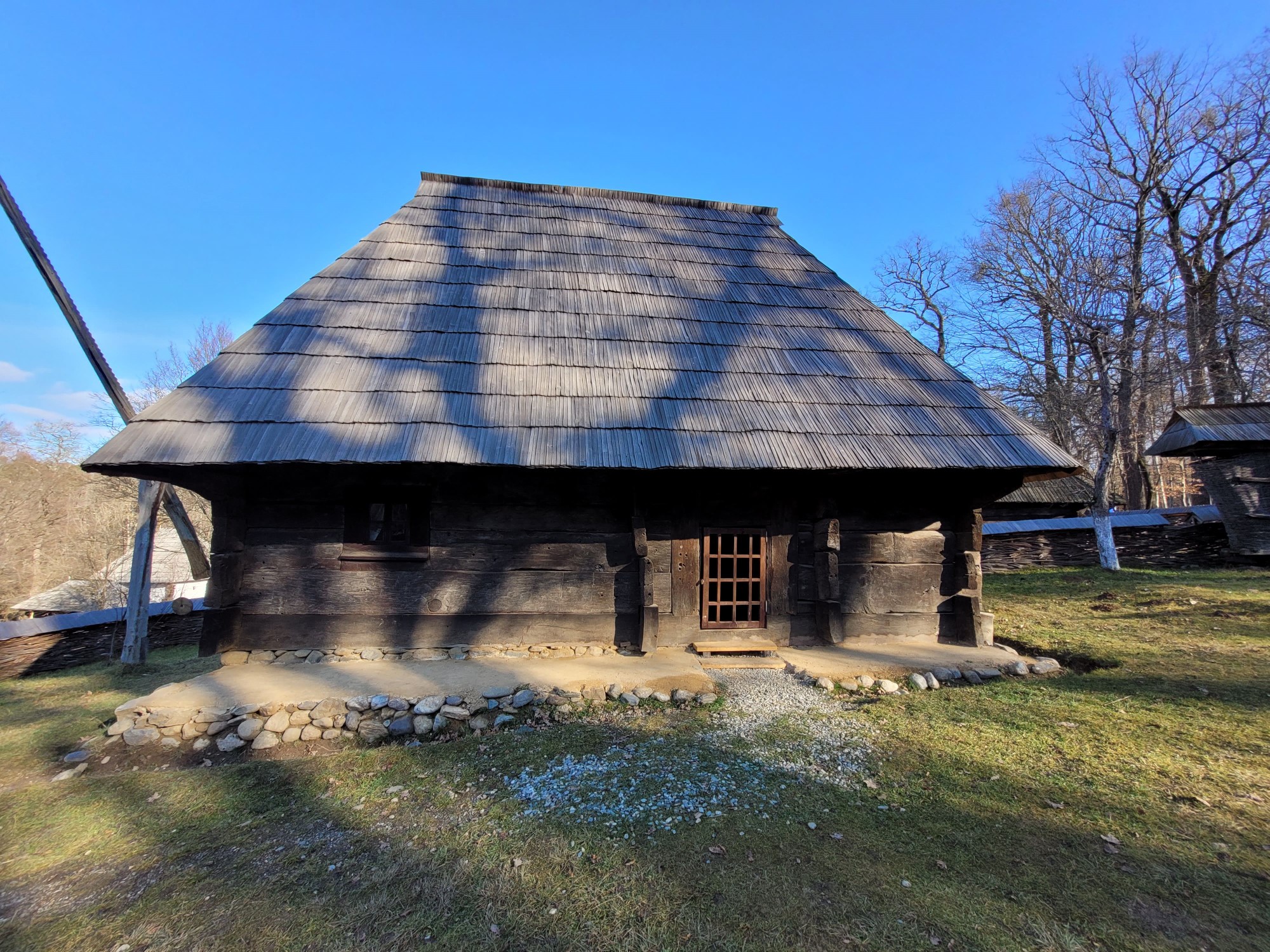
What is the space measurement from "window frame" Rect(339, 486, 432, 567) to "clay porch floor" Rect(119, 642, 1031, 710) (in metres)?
0.99

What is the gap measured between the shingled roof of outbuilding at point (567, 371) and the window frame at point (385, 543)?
2.62 feet

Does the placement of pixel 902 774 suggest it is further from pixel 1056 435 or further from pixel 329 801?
pixel 1056 435

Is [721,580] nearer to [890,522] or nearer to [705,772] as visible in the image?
[890,522]

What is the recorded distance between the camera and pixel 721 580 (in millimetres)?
5785

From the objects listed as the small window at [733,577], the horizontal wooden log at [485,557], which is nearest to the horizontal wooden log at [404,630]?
the horizontal wooden log at [485,557]

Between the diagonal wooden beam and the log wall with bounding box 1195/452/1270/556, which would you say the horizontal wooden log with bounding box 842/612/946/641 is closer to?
the diagonal wooden beam

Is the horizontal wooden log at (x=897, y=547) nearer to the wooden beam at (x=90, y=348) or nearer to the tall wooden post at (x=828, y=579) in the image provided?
the tall wooden post at (x=828, y=579)

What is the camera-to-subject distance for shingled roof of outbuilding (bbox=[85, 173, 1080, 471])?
481 centimetres

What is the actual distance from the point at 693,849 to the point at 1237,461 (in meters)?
13.9

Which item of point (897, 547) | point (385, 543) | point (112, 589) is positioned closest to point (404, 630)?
point (385, 543)

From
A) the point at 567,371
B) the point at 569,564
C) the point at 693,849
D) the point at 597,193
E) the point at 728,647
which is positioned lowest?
the point at 693,849

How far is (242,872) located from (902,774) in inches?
140

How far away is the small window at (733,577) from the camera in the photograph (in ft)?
18.8

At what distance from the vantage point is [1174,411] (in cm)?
1150
